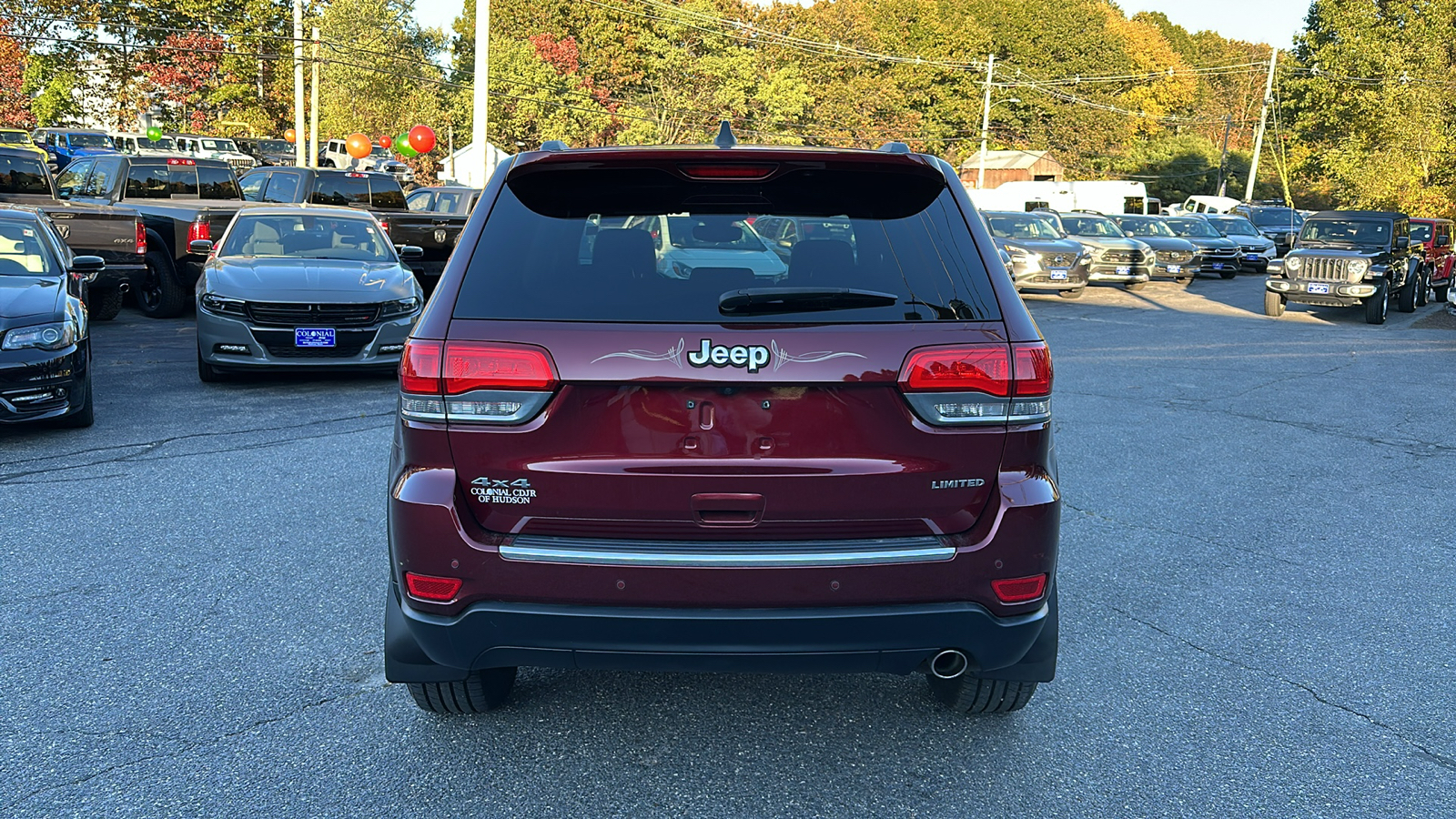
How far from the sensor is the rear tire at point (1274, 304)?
20094 mm

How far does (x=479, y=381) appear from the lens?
2.86 meters

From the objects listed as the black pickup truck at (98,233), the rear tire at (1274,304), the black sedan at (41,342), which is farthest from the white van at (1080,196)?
the black sedan at (41,342)

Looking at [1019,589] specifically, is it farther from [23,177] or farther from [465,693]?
[23,177]

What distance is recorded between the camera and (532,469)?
113 inches

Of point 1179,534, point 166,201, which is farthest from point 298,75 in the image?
point 1179,534

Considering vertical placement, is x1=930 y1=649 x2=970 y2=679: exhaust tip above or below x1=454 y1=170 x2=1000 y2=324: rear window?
below

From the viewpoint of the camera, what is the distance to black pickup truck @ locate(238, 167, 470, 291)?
55.7 feet

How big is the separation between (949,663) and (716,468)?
88cm

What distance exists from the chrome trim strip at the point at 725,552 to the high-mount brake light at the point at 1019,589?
179 millimetres

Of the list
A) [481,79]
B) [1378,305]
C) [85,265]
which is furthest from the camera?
[481,79]

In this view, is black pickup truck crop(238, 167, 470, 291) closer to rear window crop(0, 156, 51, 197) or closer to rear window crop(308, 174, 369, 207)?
rear window crop(308, 174, 369, 207)

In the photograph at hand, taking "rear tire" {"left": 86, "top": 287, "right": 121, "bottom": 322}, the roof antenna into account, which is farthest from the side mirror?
the roof antenna

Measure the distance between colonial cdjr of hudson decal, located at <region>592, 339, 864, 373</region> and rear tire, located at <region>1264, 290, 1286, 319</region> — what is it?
19655 mm

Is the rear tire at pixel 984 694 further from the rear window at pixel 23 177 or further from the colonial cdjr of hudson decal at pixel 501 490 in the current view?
the rear window at pixel 23 177
